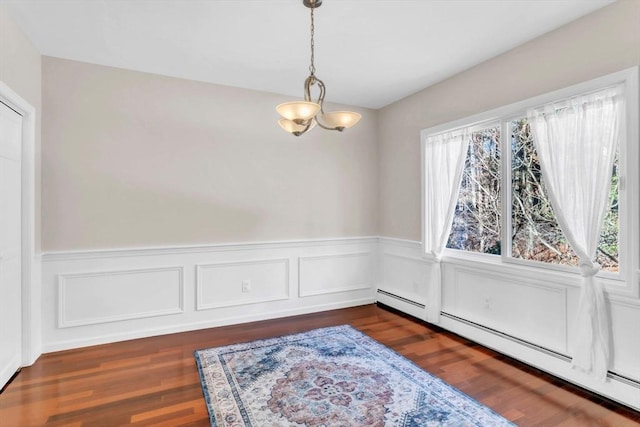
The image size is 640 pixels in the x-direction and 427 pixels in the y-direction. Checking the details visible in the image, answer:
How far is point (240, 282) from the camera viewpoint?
3.86 metres

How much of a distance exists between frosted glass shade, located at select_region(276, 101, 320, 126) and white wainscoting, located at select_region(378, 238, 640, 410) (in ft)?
7.34

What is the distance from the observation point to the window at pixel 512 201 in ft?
7.83

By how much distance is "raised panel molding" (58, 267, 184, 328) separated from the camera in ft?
10.3

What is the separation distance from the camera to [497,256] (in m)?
3.21

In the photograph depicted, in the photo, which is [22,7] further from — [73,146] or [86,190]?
[86,190]

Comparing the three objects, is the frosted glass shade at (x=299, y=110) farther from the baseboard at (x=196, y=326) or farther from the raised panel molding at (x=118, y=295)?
the baseboard at (x=196, y=326)

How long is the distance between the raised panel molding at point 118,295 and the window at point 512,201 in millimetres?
3026

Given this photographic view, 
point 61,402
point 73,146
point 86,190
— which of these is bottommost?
point 61,402

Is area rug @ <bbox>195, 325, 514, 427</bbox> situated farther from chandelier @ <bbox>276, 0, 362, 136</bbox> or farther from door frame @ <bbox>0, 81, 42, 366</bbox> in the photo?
chandelier @ <bbox>276, 0, 362, 136</bbox>

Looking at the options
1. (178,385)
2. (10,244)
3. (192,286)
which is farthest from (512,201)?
(10,244)

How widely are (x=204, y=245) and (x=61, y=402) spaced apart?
173 cm

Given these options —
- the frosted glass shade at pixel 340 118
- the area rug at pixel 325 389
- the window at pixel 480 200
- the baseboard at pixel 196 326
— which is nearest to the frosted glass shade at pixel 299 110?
the frosted glass shade at pixel 340 118

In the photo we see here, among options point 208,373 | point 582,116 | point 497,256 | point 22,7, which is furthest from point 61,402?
point 582,116

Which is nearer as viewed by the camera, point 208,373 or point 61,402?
point 61,402
